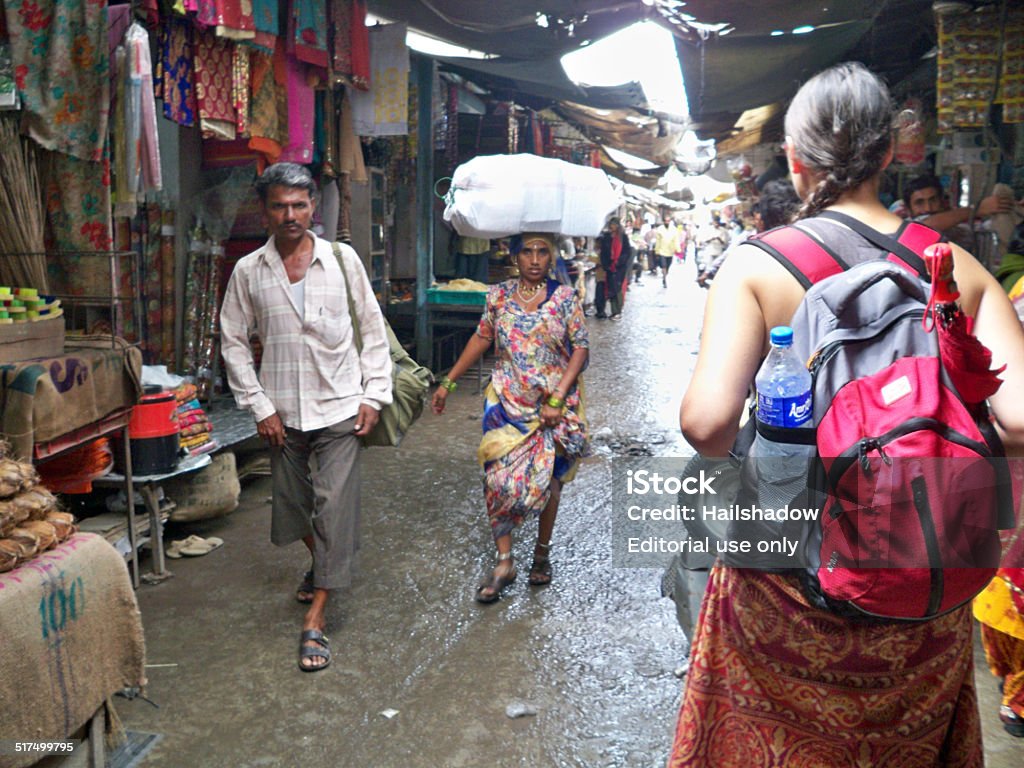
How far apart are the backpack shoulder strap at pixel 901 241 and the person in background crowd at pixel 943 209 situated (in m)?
3.68

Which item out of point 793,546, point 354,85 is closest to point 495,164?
point 354,85

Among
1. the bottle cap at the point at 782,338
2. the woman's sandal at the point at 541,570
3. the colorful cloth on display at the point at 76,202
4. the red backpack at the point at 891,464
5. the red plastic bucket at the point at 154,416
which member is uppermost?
the colorful cloth on display at the point at 76,202

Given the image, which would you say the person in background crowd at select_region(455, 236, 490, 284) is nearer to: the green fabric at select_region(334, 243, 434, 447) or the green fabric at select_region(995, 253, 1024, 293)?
the green fabric at select_region(334, 243, 434, 447)

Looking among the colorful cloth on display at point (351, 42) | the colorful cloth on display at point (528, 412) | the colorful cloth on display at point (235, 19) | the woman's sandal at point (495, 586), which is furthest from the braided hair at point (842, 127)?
the colorful cloth on display at point (351, 42)

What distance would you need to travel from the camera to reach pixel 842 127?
164 centimetres

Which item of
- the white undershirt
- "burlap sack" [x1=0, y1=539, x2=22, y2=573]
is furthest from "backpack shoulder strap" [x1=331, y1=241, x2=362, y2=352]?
"burlap sack" [x1=0, y1=539, x2=22, y2=573]

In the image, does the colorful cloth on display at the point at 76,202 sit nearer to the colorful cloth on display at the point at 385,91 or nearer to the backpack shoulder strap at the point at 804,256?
the colorful cloth on display at the point at 385,91

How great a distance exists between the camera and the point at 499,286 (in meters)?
4.40

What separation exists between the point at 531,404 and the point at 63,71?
8.91 feet

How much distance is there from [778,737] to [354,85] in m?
6.15

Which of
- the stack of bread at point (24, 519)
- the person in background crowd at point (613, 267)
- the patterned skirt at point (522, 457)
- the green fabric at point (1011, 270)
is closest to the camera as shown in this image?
the stack of bread at point (24, 519)

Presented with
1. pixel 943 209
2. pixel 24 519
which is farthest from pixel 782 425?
pixel 943 209

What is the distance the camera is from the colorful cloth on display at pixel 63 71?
3.84 m

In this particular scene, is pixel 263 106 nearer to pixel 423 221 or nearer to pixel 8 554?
pixel 8 554
